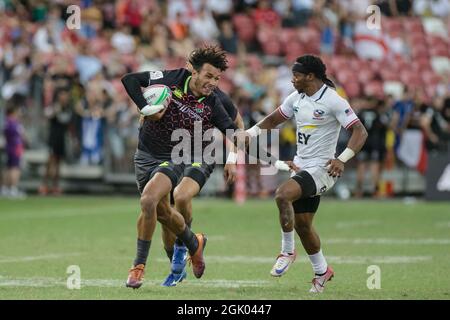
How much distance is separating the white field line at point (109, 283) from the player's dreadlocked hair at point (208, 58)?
216cm

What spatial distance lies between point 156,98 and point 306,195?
1.74 m

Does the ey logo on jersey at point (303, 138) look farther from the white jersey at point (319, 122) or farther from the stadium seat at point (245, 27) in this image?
the stadium seat at point (245, 27)

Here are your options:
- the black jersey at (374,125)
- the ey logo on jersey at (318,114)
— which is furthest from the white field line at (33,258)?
the black jersey at (374,125)

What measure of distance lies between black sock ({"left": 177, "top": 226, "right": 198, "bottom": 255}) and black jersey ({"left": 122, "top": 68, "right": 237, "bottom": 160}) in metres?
0.77

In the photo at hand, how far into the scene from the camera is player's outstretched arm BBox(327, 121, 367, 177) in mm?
10516

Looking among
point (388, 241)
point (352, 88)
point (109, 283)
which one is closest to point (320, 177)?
point (109, 283)

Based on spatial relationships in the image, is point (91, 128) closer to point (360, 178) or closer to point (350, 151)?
point (360, 178)

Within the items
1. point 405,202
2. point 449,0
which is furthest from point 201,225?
point 449,0

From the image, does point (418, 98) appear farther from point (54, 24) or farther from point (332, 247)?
point (332, 247)

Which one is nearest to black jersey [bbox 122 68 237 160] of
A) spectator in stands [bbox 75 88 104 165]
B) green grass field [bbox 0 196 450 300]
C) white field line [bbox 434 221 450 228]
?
green grass field [bbox 0 196 450 300]

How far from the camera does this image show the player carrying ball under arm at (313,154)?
1061 centimetres

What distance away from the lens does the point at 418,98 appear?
25391 millimetres

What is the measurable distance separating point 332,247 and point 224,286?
4.62m

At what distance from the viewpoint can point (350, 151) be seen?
35.1 feet
